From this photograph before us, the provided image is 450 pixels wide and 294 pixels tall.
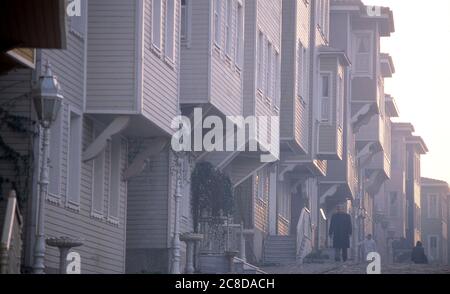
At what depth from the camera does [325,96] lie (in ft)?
191

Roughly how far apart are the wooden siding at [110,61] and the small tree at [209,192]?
27.6 feet

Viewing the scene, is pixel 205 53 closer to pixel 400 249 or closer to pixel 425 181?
pixel 400 249

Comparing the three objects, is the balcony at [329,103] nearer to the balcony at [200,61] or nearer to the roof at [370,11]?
the roof at [370,11]

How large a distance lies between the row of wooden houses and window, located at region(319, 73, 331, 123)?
0.15 ft

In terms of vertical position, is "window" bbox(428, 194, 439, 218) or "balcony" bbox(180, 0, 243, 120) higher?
"window" bbox(428, 194, 439, 218)

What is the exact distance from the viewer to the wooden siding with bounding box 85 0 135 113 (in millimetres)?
31922

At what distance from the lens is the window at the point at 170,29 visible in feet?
115

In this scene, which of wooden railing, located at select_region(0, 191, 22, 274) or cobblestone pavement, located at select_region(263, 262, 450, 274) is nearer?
wooden railing, located at select_region(0, 191, 22, 274)

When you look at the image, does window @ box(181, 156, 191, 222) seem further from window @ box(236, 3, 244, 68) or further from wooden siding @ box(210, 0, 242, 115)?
window @ box(236, 3, 244, 68)

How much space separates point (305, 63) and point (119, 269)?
67.7ft

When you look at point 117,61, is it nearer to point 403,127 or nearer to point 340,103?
point 340,103

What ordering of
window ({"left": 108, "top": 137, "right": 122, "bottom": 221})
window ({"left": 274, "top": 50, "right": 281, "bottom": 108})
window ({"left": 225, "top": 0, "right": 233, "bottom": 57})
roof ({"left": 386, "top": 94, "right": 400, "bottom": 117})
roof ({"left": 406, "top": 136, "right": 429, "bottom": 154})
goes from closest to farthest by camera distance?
window ({"left": 108, "top": 137, "right": 122, "bottom": 221}) < window ({"left": 225, "top": 0, "right": 233, "bottom": 57}) < window ({"left": 274, "top": 50, "right": 281, "bottom": 108}) < roof ({"left": 386, "top": 94, "right": 400, "bottom": 117}) < roof ({"left": 406, "top": 136, "right": 429, "bottom": 154})

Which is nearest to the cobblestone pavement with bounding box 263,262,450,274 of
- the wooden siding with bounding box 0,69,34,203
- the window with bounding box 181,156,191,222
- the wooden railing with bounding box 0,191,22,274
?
the window with bounding box 181,156,191,222
